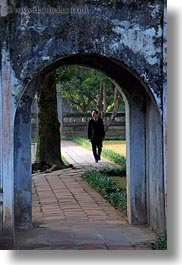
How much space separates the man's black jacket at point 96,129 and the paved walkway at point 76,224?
3.74 meters

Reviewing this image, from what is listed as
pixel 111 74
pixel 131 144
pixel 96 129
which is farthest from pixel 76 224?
pixel 96 129

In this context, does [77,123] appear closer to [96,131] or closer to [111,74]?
[96,131]

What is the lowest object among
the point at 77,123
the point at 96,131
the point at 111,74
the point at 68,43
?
the point at 77,123

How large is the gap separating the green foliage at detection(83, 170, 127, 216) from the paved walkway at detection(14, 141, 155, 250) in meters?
0.11

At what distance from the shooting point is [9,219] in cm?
642

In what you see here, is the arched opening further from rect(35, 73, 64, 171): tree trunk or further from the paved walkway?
rect(35, 73, 64, 171): tree trunk

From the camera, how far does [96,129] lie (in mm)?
15398

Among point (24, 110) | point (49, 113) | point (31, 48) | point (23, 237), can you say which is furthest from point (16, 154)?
point (49, 113)

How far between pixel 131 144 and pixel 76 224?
1.28m

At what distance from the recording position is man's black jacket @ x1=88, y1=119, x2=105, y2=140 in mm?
15305

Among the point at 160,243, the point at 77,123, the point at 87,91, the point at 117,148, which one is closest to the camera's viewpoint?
the point at 160,243

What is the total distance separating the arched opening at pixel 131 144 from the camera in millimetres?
7512

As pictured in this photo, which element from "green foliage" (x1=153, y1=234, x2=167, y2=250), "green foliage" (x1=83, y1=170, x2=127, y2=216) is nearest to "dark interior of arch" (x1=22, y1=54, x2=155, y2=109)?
"green foliage" (x1=83, y1=170, x2=127, y2=216)

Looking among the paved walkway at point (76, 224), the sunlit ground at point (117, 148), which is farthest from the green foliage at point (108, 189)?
the sunlit ground at point (117, 148)
